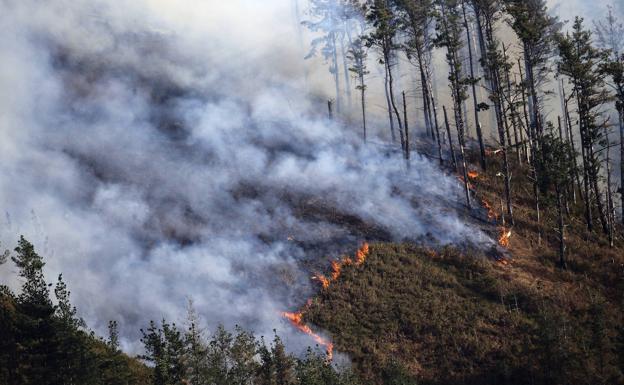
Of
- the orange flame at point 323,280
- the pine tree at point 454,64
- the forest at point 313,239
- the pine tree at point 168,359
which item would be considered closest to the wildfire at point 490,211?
the forest at point 313,239

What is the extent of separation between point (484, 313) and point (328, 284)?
813 centimetres

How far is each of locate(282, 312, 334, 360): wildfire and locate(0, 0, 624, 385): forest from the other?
0.25ft

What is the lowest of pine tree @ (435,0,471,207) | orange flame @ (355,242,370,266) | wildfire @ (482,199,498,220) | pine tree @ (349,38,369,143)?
orange flame @ (355,242,370,266)

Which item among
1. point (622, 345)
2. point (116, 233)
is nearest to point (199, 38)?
point (116, 233)

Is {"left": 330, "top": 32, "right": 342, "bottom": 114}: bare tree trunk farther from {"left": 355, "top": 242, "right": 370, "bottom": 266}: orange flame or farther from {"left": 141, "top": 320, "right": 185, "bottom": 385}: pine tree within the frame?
{"left": 141, "top": 320, "right": 185, "bottom": 385}: pine tree

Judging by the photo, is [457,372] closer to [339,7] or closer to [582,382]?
[582,382]

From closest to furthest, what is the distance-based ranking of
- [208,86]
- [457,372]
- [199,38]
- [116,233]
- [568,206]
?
[457,372], [116,233], [568,206], [208,86], [199,38]

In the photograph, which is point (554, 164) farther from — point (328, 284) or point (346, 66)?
point (346, 66)

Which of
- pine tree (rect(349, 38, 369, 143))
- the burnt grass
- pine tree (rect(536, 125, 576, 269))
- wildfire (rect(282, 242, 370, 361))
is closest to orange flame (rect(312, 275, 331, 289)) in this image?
wildfire (rect(282, 242, 370, 361))

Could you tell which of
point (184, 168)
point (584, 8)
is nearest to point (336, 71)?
point (184, 168)

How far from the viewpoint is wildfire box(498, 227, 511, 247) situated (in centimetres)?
3531

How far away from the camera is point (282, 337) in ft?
92.8

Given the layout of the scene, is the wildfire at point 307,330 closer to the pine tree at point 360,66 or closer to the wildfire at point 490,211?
the wildfire at point 490,211

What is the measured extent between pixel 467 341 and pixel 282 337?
8918mm
